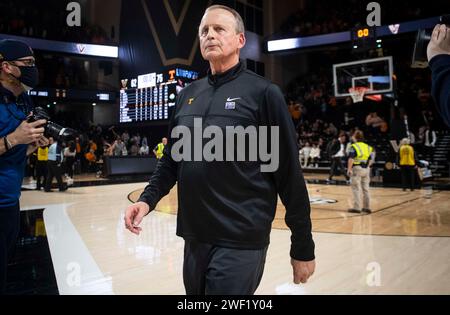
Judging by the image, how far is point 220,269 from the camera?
1.80m

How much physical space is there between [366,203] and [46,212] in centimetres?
688

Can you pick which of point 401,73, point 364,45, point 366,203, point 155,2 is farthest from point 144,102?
point 401,73

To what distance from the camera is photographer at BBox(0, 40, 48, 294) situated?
7.38ft

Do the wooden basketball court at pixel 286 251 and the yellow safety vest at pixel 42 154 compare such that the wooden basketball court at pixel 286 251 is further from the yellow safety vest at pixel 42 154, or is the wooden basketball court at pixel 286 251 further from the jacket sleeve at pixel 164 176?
the yellow safety vest at pixel 42 154

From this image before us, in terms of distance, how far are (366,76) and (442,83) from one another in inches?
698

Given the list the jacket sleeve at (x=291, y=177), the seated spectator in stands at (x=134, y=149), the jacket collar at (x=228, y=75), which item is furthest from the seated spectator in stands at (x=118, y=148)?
the jacket sleeve at (x=291, y=177)

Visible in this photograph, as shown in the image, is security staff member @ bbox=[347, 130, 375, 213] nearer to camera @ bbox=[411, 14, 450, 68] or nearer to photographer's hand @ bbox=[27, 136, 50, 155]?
camera @ bbox=[411, 14, 450, 68]

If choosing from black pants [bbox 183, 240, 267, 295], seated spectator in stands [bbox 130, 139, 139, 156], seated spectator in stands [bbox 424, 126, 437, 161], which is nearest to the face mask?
black pants [bbox 183, 240, 267, 295]

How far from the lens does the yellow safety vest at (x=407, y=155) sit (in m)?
12.2

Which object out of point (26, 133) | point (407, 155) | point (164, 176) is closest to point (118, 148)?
point (407, 155)

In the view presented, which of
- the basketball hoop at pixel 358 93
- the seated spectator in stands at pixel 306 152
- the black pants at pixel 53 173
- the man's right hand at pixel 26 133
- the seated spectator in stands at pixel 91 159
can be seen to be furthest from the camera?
the seated spectator in stands at pixel 306 152

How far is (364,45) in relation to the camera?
16.8m

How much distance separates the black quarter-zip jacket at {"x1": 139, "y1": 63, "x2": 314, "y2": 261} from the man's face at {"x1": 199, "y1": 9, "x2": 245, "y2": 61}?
0.56 ft
